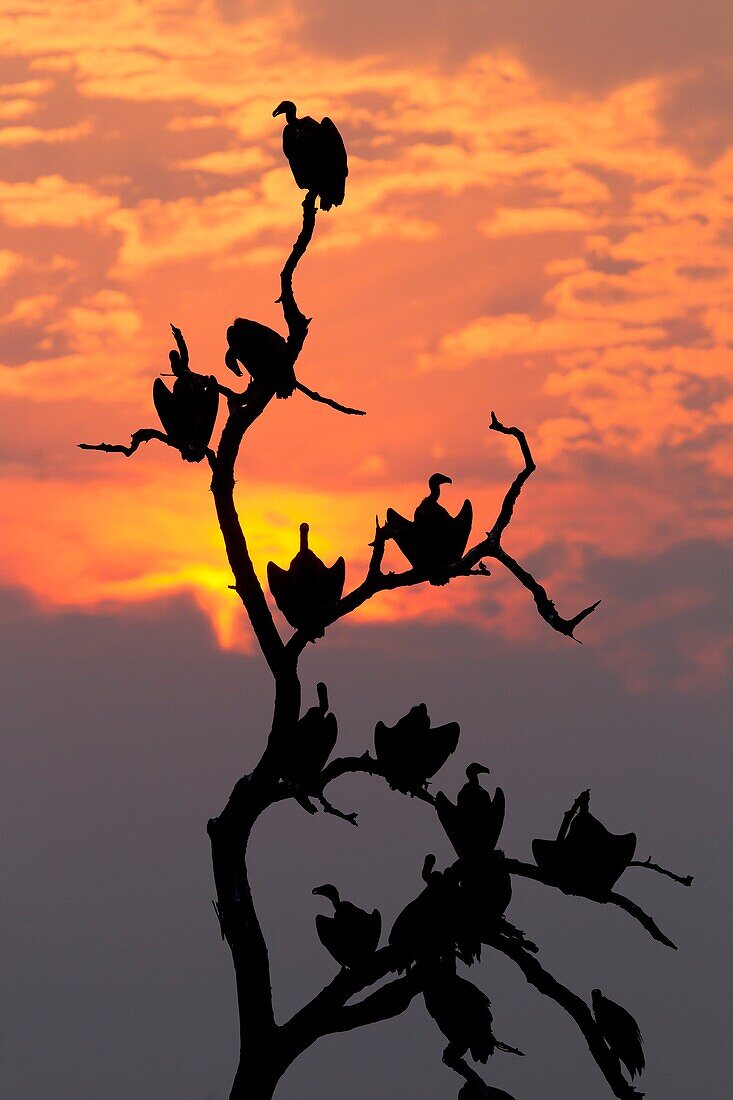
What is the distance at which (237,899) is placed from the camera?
6676mm

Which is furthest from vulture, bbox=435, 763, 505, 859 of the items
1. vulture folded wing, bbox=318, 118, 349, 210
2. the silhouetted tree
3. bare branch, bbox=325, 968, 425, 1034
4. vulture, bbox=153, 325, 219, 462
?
vulture folded wing, bbox=318, 118, 349, 210

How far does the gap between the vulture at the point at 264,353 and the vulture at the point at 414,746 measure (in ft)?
5.47

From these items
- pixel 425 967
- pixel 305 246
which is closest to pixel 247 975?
pixel 425 967

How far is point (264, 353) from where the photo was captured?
6391 mm

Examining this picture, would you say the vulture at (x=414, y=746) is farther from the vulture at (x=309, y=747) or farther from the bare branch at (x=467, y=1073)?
the bare branch at (x=467, y=1073)

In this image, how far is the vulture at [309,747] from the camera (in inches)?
249

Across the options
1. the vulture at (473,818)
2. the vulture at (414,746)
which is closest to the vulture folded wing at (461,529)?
the vulture at (414,746)

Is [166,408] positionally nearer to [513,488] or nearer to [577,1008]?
[513,488]

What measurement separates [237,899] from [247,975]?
0.39 meters

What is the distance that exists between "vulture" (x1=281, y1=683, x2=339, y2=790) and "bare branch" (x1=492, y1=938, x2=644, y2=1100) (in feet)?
3.82

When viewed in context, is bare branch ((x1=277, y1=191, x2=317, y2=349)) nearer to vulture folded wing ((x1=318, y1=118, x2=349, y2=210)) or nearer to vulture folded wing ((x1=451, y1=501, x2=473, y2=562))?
vulture folded wing ((x1=318, y1=118, x2=349, y2=210))

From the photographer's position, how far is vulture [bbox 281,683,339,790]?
20.7ft

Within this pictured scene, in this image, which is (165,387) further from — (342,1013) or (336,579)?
(342,1013)

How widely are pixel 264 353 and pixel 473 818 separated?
240cm
